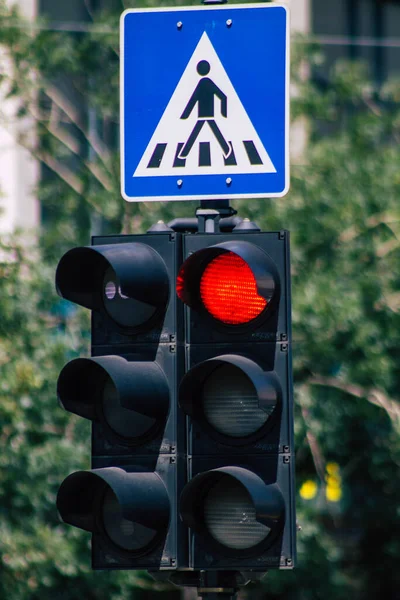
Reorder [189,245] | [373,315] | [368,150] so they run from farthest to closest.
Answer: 1. [368,150]
2. [373,315]
3. [189,245]

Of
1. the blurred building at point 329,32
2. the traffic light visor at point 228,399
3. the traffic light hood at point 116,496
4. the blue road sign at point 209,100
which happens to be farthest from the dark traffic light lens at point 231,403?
the blurred building at point 329,32

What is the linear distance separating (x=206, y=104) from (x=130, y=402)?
3.79 feet

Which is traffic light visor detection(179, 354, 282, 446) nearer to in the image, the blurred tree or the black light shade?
the black light shade

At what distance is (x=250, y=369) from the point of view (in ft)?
13.6

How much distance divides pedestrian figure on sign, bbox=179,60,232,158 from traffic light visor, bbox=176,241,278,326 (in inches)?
22.4

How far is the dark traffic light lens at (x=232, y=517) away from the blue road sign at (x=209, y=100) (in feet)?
3.51

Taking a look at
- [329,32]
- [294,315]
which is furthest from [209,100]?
[329,32]

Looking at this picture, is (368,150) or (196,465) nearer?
(196,465)

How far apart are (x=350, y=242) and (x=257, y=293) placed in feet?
28.0

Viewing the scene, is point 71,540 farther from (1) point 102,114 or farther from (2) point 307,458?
(1) point 102,114

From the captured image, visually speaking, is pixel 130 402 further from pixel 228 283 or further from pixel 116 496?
pixel 228 283

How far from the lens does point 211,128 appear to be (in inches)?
185

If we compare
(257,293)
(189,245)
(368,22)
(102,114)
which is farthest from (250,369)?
(368,22)

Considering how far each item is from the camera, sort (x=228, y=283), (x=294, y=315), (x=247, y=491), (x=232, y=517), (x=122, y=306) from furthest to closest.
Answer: (x=294, y=315) < (x=122, y=306) < (x=228, y=283) < (x=232, y=517) < (x=247, y=491)
